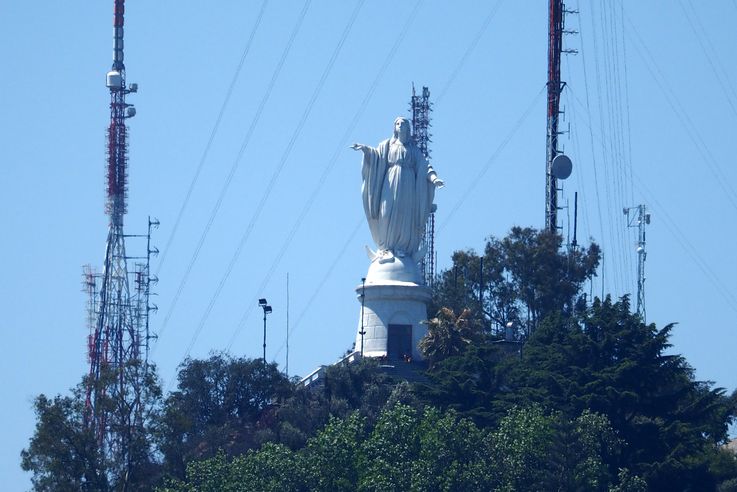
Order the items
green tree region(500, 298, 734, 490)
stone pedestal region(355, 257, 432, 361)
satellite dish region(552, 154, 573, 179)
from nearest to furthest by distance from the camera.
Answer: green tree region(500, 298, 734, 490) < stone pedestal region(355, 257, 432, 361) < satellite dish region(552, 154, 573, 179)

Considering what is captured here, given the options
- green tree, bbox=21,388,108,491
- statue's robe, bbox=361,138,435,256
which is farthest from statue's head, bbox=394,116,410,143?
green tree, bbox=21,388,108,491

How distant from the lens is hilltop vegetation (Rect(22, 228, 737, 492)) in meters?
60.7

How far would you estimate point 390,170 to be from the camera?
260 feet

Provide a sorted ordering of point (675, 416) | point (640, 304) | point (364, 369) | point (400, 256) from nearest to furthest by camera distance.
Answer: point (675, 416) → point (364, 369) → point (400, 256) → point (640, 304)

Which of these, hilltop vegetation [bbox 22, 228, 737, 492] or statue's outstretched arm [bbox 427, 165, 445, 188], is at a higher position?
statue's outstretched arm [bbox 427, 165, 445, 188]

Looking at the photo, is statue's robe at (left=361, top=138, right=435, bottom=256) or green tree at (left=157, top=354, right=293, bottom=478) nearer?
green tree at (left=157, top=354, right=293, bottom=478)

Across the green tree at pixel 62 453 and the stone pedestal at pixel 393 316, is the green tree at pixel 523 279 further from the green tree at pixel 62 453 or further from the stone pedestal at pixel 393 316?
the green tree at pixel 62 453

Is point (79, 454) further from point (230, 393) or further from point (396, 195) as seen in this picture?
point (396, 195)

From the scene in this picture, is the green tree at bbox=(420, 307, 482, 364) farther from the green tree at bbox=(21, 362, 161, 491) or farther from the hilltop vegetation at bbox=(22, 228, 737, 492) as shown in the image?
the green tree at bbox=(21, 362, 161, 491)

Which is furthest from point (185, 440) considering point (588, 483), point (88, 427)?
point (588, 483)

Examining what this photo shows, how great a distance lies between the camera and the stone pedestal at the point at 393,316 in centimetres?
7700

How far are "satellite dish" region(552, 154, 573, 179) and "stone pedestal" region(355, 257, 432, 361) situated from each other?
979cm

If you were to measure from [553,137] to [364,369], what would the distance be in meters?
18.8

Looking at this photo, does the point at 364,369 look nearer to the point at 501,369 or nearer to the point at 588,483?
the point at 501,369
